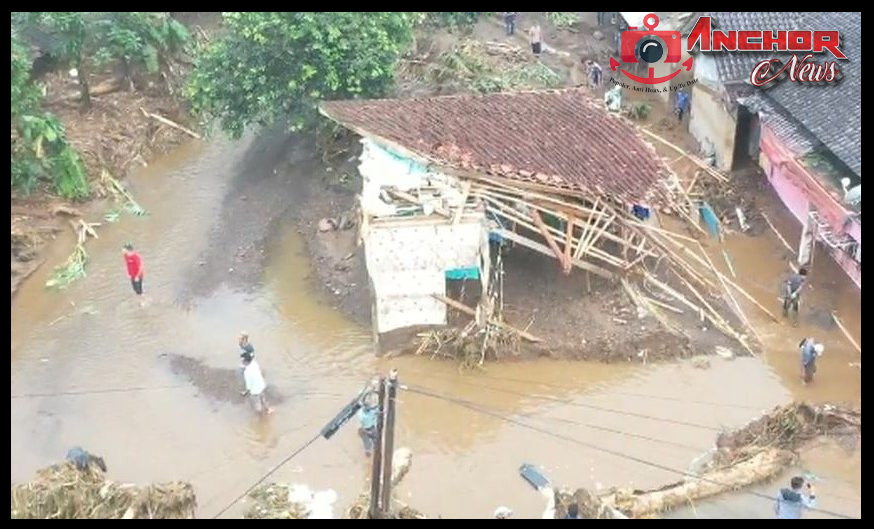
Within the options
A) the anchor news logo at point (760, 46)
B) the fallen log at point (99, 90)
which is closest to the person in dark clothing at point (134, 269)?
the fallen log at point (99, 90)

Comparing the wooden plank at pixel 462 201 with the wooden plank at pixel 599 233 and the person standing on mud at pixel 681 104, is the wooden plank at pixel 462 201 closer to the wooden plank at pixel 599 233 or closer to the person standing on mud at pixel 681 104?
the wooden plank at pixel 599 233

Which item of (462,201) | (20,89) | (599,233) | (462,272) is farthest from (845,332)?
(20,89)

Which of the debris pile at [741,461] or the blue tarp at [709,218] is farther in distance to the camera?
the blue tarp at [709,218]

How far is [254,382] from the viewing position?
46.8ft

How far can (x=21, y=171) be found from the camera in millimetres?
19688

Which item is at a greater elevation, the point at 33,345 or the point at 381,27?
the point at 381,27

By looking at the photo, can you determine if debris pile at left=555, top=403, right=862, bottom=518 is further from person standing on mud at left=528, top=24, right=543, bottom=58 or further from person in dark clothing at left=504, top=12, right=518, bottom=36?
person in dark clothing at left=504, top=12, right=518, bottom=36

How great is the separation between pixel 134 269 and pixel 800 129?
40.7 ft

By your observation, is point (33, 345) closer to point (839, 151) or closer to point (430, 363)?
point (430, 363)

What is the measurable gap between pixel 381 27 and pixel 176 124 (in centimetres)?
676

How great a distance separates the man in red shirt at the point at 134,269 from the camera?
16828 millimetres

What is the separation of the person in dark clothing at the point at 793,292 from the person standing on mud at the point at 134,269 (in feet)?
37.1
